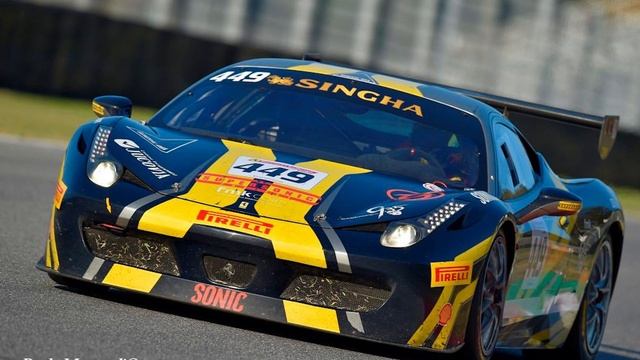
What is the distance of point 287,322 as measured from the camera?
226 inches

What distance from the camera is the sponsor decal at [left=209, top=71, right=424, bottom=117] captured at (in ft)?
23.9

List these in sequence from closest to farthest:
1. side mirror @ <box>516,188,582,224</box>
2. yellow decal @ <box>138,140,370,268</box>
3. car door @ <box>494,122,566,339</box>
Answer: yellow decal @ <box>138,140,370,268</box> < car door @ <box>494,122,566,339</box> < side mirror @ <box>516,188,582,224</box>

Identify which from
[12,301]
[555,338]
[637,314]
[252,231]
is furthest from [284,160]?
[637,314]

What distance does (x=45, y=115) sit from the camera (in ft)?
63.8

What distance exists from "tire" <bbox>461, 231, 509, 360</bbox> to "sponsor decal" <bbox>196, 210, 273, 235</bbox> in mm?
928

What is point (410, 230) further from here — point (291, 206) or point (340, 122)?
point (340, 122)

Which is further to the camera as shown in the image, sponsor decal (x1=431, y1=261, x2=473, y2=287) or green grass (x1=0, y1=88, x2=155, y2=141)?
green grass (x1=0, y1=88, x2=155, y2=141)

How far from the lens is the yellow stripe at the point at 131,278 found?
5848 mm

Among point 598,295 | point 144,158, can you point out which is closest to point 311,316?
point 144,158

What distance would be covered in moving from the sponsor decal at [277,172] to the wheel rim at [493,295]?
0.81m

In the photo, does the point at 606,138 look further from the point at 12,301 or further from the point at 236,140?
the point at 12,301

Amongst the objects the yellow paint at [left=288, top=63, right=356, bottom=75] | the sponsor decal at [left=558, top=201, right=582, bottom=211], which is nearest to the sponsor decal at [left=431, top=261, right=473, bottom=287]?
the sponsor decal at [left=558, top=201, right=582, bottom=211]

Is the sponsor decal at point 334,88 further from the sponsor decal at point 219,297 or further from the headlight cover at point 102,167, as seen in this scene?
the sponsor decal at point 219,297

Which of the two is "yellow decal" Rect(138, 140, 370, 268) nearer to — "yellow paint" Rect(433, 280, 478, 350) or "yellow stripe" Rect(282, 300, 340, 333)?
"yellow stripe" Rect(282, 300, 340, 333)
